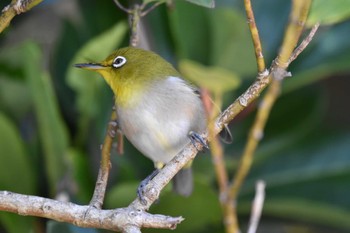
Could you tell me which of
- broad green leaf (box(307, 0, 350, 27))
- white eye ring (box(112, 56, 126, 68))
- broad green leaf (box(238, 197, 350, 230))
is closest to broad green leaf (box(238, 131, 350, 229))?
broad green leaf (box(238, 197, 350, 230))

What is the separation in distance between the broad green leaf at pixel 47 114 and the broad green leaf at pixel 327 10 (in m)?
1.05

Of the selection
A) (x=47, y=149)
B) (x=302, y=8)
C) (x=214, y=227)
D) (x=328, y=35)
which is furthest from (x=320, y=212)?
(x=302, y=8)

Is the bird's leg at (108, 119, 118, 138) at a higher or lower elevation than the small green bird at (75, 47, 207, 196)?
lower

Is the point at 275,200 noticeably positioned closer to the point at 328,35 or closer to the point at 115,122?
the point at 328,35

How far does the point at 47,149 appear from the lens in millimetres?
2008

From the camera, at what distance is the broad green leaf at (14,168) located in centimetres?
201

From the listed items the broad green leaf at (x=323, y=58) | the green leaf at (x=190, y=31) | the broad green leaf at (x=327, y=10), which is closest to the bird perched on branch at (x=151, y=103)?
the green leaf at (x=190, y=31)

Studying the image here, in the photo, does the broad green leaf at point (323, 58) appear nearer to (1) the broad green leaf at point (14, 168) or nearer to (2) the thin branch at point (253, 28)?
(1) the broad green leaf at point (14, 168)

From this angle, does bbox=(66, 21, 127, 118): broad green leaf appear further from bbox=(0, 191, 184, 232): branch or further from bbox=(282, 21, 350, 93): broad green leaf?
bbox=(0, 191, 184, 232): branch

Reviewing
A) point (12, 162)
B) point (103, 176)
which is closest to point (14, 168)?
point (12, 162)

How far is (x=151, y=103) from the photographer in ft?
5.40

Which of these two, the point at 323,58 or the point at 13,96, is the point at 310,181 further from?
the point at 13,96

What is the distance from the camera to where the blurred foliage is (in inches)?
78.5

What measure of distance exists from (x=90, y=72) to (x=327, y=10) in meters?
1.15
